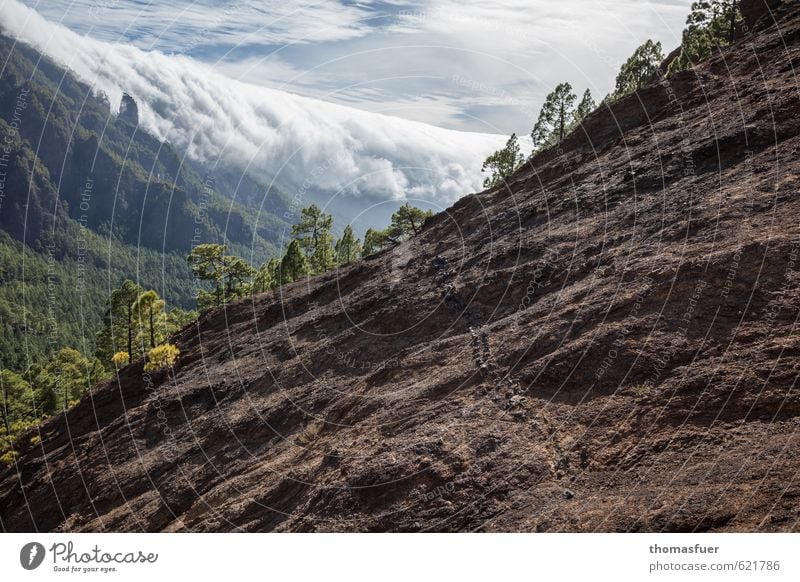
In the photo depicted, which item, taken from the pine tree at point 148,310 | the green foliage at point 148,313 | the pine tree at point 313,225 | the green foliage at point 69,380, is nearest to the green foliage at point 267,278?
the pine tree at point 313,225

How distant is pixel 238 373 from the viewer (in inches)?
1713

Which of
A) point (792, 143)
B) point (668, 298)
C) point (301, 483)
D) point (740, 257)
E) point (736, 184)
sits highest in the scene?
point (792, 143)

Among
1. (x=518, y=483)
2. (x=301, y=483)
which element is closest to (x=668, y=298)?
(x=518, y=483)

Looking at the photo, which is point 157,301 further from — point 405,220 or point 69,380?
point 69,380

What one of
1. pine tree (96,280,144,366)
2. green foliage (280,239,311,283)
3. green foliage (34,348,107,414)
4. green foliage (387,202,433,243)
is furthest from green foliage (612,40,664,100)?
green foliage (34,348,107,414)

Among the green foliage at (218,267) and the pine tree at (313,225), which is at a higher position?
the pine tree at (313,225)

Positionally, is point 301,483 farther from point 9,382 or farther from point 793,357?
point 9,382

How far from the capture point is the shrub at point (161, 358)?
160 feet

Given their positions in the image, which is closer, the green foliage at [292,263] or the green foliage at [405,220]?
the green foliage at [292,263]

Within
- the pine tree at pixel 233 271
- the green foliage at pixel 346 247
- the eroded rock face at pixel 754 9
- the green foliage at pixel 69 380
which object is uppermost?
the eroded rock face at pixel 754 9

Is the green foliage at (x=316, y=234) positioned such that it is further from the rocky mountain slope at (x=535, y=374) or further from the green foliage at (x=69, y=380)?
the green foliage at (x=69, y=380)

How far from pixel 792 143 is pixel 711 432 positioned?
62.9 ft

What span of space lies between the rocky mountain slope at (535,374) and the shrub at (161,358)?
154cm

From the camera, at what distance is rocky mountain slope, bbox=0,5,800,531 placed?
21.0 metres
